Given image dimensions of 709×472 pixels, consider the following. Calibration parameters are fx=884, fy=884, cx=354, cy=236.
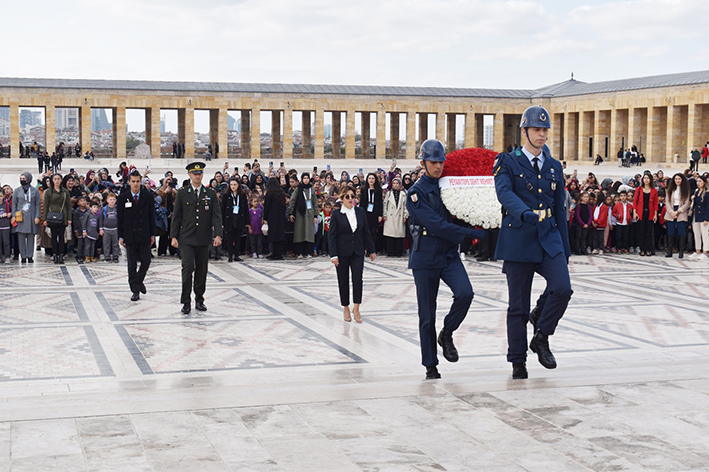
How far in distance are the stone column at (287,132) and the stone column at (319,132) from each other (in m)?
1.88

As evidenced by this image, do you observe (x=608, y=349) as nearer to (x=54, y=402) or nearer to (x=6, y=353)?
(x=54, y=402)

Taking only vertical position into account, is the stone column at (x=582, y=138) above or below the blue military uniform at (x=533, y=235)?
above

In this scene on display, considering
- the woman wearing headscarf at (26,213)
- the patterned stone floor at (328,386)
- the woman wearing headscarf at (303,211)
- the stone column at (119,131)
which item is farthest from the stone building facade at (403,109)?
the patterned stone floor at (328,386)

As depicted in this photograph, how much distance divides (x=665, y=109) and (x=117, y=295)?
1817 inches

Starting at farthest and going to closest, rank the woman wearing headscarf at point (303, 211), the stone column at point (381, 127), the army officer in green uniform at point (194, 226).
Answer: the stone column at point (381, 127), the woman wearing headscarf at point (303, 211), the army officer in green uniform at point (194, 226)

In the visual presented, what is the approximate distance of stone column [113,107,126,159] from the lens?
52.0m

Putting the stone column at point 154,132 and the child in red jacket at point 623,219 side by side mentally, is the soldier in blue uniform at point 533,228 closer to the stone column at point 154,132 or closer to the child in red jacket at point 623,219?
the child in red jacket at point 623,219

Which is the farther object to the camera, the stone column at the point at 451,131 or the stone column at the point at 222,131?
the stone column at the point at 451,131

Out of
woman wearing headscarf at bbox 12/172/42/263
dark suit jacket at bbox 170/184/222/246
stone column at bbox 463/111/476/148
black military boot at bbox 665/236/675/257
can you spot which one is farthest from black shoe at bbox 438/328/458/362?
stone column at bbox 463/111/476/148

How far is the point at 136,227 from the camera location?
11773 millimetres

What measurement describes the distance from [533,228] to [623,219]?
41.6 ft

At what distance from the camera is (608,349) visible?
850cm

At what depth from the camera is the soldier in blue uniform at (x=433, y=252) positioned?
21.9 feet

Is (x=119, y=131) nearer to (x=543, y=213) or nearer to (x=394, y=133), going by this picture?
(x=394, y=133)
